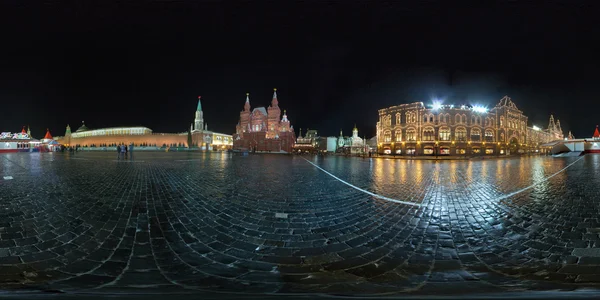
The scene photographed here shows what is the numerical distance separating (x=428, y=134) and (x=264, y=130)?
4443 centimetres

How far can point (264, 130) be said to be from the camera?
241ft

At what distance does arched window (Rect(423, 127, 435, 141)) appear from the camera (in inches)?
1737

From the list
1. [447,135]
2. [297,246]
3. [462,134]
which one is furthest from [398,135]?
[297,246]

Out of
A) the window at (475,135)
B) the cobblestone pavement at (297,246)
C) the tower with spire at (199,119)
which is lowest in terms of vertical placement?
the cobblestone pavement at (297,246)

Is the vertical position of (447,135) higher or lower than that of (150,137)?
lower

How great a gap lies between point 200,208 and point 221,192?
1716 millimetres

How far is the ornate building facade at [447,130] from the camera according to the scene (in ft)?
145

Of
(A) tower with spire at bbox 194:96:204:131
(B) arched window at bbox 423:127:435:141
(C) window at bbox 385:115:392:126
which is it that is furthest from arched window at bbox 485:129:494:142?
(A) tower with spire at bbox 194:96:204:131

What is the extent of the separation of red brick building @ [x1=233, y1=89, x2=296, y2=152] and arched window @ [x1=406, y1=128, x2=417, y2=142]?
104 ft

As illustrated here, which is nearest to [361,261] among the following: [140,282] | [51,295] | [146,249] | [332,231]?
[332,231]

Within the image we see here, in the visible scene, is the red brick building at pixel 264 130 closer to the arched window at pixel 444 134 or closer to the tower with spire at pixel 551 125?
the arched window at pixel 444 134

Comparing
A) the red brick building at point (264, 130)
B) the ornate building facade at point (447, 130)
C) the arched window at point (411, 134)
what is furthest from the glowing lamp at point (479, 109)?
the red brick building at point (264, 130)

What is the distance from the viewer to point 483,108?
46.3 m

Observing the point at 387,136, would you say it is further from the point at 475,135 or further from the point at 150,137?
the point at 150,137
